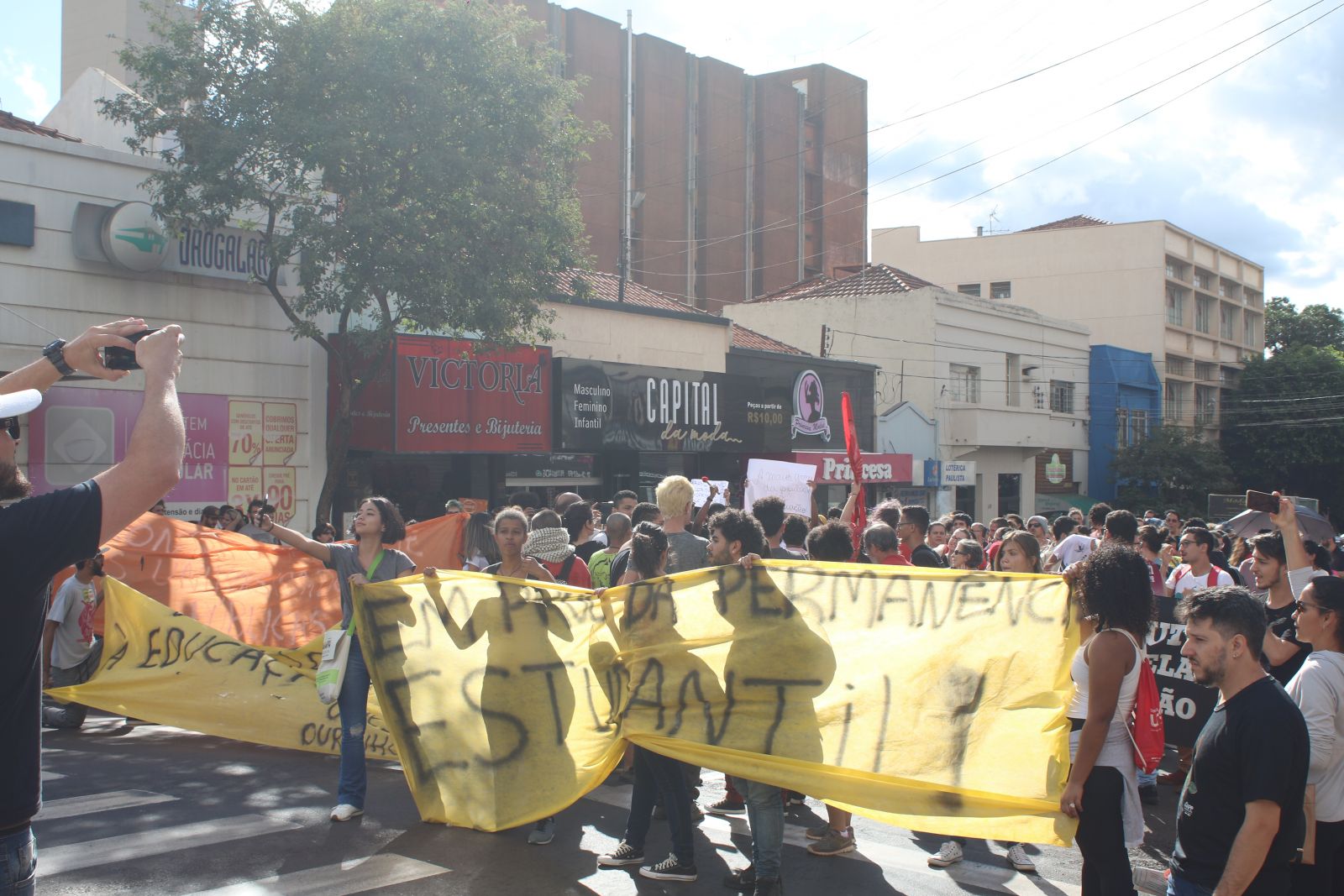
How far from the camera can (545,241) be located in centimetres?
1689

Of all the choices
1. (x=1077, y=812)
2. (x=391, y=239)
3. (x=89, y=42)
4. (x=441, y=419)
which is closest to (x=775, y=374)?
(x=441, y=419)

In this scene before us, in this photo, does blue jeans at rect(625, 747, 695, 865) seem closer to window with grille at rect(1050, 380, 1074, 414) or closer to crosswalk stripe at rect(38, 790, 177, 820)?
crosswalk stripe at rect(38, 790, 177, 820)

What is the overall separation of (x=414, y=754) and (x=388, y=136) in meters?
11.1

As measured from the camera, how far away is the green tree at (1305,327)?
69000 millimetres

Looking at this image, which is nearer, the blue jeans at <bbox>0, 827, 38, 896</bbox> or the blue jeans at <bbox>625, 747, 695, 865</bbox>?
the blue jeans at <bbox>0, 827, 38, 896</bbox>

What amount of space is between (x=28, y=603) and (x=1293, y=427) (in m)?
57.5

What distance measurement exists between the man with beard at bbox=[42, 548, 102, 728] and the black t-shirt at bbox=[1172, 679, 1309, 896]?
7655 mm

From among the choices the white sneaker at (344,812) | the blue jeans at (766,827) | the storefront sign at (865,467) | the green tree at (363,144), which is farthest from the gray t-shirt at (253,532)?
the storefront sign at (865,467)

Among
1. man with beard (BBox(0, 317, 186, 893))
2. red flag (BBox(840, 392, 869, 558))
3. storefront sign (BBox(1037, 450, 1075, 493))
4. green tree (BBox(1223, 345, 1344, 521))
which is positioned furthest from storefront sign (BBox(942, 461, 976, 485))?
man with beard (BBox(0, 317, 186, 893))

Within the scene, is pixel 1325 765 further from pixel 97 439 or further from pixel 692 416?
pixel 692 416

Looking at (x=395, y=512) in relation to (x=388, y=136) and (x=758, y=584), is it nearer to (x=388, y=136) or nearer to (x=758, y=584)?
(x=758, y=584)

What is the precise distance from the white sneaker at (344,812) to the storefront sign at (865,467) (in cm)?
1901

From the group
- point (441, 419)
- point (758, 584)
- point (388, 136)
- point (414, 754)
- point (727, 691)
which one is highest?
point (388, 136)

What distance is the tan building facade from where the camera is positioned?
50.7 meters
